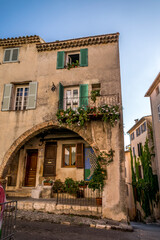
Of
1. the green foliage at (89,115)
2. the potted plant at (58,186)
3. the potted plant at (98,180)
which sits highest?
the green foliage at (89,115)

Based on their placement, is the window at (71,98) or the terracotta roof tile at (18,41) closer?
the window at (71,98)

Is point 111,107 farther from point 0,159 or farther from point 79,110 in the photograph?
point 0,159

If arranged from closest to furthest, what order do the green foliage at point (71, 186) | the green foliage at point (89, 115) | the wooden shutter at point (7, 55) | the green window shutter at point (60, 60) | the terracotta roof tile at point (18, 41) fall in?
the green foliage at point (89, 115) → the green foliage at point (71, 186) → the green window shutter at point (60, 60) → the terracotta roof tile at point (18, 41) → the wooden shutter at point (7, 55)

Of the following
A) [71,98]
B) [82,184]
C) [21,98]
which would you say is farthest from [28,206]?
[21,98]

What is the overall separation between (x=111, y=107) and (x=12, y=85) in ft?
19.8

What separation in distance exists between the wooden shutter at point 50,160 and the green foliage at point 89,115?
327 centimetres

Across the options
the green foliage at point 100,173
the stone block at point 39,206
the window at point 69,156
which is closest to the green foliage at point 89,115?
the green foliage at point 100,173

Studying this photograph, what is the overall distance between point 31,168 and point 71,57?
24.6 feet

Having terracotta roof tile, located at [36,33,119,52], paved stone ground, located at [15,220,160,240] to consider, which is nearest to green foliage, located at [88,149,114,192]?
paved stone ground, located at [15,220,160,240]

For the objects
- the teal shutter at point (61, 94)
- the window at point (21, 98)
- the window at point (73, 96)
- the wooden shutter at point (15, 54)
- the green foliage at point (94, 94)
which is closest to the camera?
the green foliage at point (94, 94)

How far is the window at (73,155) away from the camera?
10451mm

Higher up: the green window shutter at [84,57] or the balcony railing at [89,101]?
the green window shutter at [84,57]

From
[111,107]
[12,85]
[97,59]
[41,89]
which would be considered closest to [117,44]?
[97,59]

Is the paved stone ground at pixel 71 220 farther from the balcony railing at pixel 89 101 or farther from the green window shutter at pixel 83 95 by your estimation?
the green window shutter at pixel 83 95
